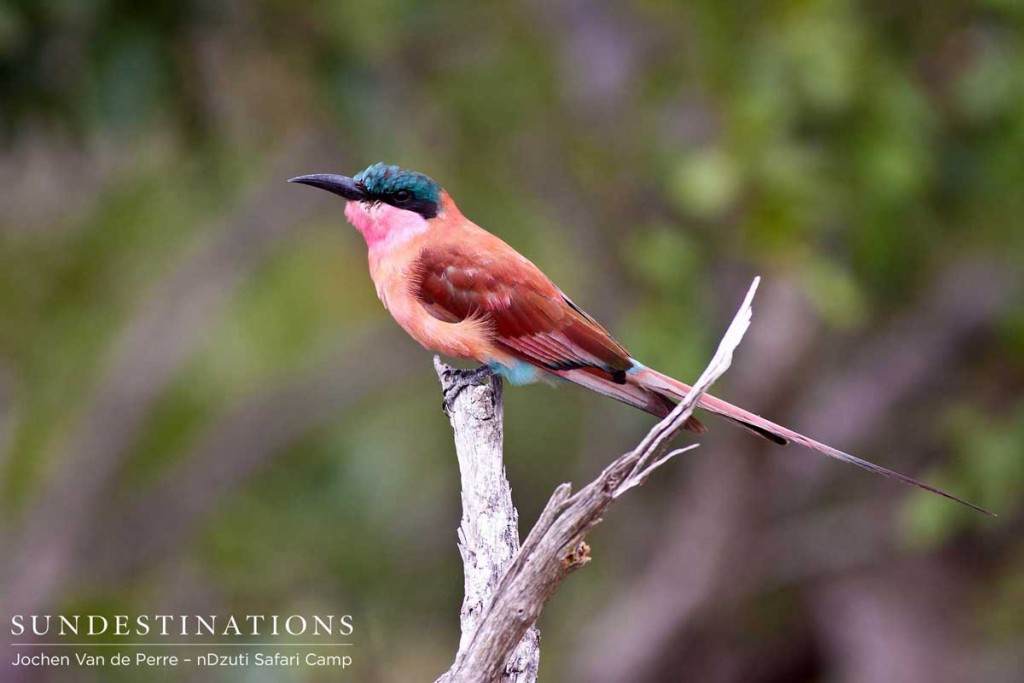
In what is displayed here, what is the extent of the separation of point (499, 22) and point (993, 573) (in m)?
4.35

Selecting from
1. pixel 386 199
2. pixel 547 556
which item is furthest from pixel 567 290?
pixel 547 556

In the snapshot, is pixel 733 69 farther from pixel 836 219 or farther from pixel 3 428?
pixel 3 428

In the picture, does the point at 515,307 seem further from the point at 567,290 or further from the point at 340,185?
the point at 567,290

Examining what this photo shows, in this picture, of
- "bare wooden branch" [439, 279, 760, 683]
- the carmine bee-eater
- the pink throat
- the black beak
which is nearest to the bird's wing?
the carmine bee-eater

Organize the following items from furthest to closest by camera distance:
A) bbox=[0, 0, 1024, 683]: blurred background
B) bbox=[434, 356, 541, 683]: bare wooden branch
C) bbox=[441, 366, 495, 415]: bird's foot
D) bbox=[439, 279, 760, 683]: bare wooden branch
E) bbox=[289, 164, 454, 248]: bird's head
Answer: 1. bbox=[0, 0, 1024, 683]: blurred background
2. bbox=[289, 164, 454, 248]: bird's head
3. bbox=[441, 366, 495, 415]: bird's foot
4. bbox=[434, 356, 541, 683]: bare wooden branch
5. bbox=[439, 279, 760, 683]: bare wooden branch

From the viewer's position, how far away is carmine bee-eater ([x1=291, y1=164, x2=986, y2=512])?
354cm

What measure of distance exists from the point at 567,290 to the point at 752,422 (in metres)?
6.26

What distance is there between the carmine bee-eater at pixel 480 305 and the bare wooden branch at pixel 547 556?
808mm

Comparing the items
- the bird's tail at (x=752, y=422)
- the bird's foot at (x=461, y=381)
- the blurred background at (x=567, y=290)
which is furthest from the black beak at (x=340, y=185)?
the blurred background at (x=567, y=290)

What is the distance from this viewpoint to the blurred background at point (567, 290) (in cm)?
549

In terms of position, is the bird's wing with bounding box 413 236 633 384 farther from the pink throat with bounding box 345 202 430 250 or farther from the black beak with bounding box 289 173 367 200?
the black beak with bounding box 289 173 367 200

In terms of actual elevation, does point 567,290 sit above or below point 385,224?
above

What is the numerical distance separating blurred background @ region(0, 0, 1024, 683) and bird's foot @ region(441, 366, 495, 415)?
142 cm

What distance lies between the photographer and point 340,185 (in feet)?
12.6
